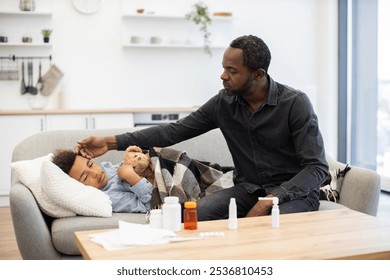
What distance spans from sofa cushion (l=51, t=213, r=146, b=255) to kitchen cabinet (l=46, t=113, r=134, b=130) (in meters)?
2.58

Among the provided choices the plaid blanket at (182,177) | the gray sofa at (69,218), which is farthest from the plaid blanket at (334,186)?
the plaid blanket at (182,177)

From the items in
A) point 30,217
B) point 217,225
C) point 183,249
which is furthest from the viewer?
point 30,217

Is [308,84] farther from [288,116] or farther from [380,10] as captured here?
[288,116]

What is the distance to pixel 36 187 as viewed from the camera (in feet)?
8.16

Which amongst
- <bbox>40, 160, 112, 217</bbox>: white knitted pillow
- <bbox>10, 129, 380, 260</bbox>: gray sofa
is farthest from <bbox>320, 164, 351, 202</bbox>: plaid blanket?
<bbox>40, 160, 112, 217</bbox>: white knitted pillow

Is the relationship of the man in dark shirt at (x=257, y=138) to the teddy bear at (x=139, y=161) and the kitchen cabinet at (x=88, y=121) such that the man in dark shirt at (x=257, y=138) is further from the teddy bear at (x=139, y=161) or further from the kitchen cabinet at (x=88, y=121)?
the kitchen cabinet at (x=88, y=121)

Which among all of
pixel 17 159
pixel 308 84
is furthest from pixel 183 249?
pixel 308 84

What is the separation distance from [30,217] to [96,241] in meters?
0.62

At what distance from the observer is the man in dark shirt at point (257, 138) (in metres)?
2.35

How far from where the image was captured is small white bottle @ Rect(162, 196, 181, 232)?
1.87 meters

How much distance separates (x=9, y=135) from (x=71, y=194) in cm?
269

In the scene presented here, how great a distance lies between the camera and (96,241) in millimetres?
1738

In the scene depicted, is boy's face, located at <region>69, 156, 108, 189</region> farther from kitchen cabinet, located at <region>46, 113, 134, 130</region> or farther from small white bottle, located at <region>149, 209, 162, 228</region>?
kitchen cabinet, located at <region>46, 113, 134, 130</region>

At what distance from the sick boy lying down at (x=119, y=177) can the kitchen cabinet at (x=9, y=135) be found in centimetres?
234
